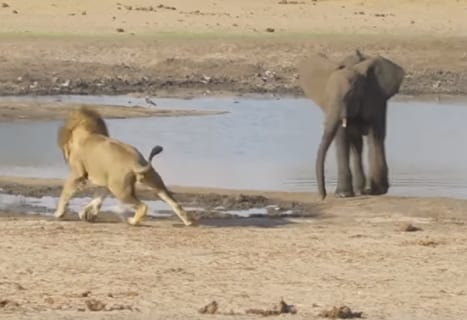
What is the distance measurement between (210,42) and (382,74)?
17.3 metres

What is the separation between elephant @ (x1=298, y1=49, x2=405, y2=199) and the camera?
58.1 feet

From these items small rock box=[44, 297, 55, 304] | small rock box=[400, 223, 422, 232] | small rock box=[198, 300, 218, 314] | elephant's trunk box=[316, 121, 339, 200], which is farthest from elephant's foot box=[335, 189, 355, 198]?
small rock box=[198, 300, 218, 314]

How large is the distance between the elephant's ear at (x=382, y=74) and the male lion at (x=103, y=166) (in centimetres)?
484

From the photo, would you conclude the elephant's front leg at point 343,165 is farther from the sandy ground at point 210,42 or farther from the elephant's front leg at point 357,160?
the sandy ground at point 210,42

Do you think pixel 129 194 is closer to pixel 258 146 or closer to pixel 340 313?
pixel 340 313

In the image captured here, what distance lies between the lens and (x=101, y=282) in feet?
36.0

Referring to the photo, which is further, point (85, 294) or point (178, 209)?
point (178, 209)

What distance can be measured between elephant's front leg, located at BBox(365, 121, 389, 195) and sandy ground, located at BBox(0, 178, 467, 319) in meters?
2.68

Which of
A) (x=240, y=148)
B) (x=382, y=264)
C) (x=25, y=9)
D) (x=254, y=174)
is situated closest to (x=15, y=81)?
(x=240, y=148)

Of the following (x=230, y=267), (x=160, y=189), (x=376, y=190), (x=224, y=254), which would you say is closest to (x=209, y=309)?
(x=230, y=267)

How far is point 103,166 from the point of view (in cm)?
1370

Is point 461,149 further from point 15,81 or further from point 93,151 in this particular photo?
point 15,81

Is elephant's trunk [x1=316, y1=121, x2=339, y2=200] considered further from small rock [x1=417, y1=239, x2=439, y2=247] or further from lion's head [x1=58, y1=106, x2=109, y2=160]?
small rock [x1=417, y1=239, x2=439, y2=247]

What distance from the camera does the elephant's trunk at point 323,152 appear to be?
17.0 meters
